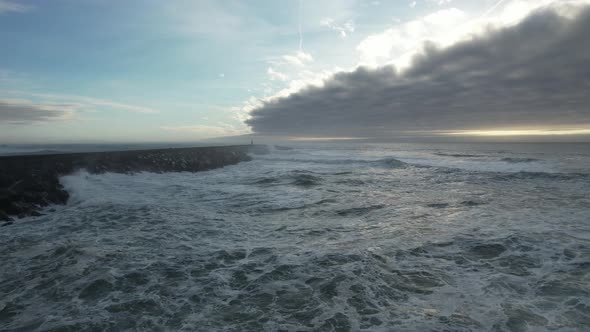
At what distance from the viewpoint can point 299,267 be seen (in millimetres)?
5789

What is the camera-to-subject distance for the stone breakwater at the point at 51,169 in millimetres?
10352

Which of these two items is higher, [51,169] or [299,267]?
[51,169]

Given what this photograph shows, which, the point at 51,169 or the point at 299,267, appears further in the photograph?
the point at 51,169

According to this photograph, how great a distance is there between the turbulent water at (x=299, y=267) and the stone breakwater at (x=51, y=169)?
1.41m

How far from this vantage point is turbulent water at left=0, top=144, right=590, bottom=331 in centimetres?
409

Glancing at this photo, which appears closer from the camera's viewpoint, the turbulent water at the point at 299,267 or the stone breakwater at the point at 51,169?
the turbulent water at the point at 299,267

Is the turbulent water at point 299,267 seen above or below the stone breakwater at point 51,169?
below

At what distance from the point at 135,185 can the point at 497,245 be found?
16.9 m

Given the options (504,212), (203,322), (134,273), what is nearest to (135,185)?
(134,273)

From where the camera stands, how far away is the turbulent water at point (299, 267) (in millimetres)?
4090

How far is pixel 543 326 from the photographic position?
3842 mm

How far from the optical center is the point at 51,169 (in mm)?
15141

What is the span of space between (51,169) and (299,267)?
16549mm

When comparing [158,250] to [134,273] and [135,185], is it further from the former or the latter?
[135,185]
